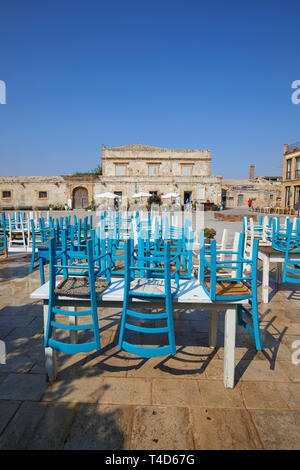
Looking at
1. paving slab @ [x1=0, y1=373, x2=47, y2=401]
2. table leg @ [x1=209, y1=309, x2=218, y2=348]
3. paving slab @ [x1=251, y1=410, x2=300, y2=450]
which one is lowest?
paving slab @ [x1=251, y1=410, x2=300, y2=450]

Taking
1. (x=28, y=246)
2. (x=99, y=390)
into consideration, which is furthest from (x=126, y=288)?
(x=28, y=246)

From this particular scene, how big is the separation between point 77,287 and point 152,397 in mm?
1047

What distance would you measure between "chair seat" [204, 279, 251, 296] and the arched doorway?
28.0 meters

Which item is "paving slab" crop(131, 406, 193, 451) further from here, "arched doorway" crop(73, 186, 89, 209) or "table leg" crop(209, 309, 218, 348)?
"arched doorway" crop(73, 186, 89, 209)

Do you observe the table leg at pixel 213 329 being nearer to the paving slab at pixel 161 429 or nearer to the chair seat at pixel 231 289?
the chair seat at pixel 231 289

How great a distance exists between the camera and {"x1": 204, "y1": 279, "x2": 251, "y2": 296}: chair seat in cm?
242

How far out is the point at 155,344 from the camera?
316 cm

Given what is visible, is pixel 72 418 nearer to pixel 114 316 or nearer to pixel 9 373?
pixel 9 373

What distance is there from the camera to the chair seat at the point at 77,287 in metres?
2.26

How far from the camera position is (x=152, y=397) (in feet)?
7.46

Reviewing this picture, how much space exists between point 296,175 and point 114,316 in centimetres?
2363

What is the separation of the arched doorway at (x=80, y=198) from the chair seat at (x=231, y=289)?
91.9 feet

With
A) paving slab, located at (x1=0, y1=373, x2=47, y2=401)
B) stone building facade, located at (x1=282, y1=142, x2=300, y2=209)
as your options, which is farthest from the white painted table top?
stone building facade, located at (x1=282, y1=142, x2=300, y2=209)
